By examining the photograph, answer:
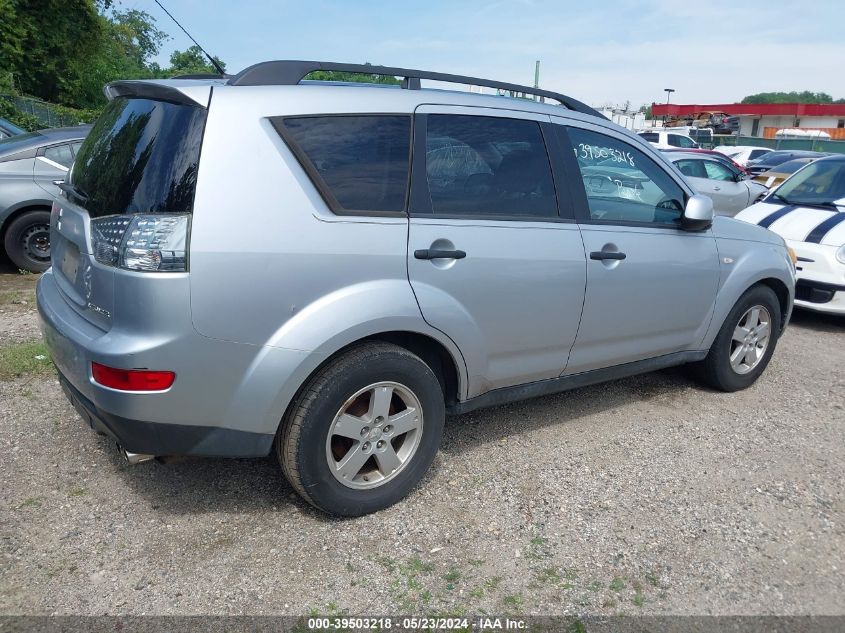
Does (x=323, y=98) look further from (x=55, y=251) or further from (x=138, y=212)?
(x=55, y=251)

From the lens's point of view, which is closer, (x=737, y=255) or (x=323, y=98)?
(x=323, y=98)

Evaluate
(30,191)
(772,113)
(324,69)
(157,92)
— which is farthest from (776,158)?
(772,113)

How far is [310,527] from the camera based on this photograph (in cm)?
304

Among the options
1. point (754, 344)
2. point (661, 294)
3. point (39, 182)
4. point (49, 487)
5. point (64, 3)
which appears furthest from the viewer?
point (64, 3)

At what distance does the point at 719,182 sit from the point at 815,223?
4.57m

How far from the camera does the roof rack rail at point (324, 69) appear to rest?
2.83 meters

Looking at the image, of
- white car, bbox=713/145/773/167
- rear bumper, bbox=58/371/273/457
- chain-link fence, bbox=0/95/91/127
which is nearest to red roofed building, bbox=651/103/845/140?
white car, bbox=713/145/773/167

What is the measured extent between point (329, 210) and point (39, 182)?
18.3 feet

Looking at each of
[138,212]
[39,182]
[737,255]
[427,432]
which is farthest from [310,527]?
[39,182]

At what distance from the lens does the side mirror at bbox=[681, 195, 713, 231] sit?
4.02 m

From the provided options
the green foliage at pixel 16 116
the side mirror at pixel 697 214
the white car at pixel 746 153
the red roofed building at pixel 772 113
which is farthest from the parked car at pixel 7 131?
the red roofed building at pixel 772 113

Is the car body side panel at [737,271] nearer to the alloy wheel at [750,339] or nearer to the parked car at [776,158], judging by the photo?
the alloy wheel at [750,339]

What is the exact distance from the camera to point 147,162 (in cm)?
266

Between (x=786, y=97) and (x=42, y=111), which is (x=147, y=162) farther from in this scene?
(x=786, y=97)
